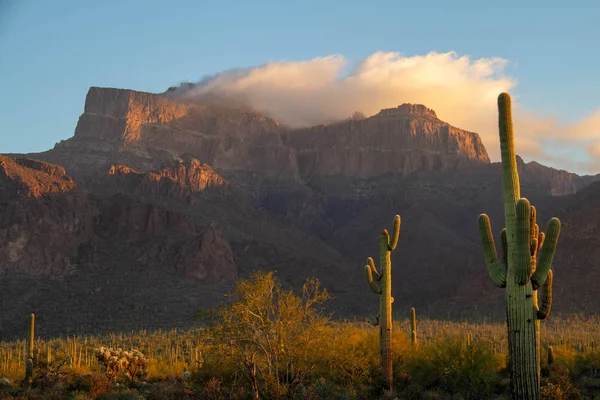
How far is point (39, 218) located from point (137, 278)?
2051cm

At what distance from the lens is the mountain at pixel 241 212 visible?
78938mm

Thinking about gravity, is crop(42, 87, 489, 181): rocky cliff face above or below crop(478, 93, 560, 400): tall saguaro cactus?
above

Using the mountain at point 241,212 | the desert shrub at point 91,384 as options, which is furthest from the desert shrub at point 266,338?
the mountain at point 241,212

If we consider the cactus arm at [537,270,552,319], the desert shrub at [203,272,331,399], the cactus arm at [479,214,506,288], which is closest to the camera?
the cactus arm at [537,270,552,319]

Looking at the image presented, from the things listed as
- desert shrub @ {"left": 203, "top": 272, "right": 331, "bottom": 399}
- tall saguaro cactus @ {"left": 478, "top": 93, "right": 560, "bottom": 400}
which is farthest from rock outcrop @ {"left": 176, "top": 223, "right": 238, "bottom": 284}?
tall saguaro cactus @ {"left": 478, "top": 93, "right": 560, "bottom": 400}

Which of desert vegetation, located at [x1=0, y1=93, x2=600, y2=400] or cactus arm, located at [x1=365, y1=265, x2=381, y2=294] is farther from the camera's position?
cactus arm, located at [x1=365, y1=265, x2=381, y2=294]

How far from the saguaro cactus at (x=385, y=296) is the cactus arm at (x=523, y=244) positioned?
8.78 m

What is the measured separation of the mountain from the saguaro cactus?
47.4 m

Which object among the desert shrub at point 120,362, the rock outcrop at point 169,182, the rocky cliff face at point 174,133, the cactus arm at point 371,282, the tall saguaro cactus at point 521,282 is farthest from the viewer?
the rocky cliff face at point 174,133

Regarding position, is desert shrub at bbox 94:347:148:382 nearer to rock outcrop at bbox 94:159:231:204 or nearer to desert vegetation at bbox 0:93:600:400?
desert vegetation at bbox 0:93:600:400

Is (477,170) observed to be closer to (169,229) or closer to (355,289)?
(355,289)

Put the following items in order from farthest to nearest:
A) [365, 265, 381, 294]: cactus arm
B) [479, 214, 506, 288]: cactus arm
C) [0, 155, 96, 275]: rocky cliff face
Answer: [0, 155, 96, 275]: rocky cliff face → [365, 265, 381, 294]: cactus arm → [479, 214, 506, 288]: cactus arm

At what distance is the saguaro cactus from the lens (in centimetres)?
2264

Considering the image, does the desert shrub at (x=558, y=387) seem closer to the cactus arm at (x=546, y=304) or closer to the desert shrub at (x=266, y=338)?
the cactus arm at (x=546, y=304)
